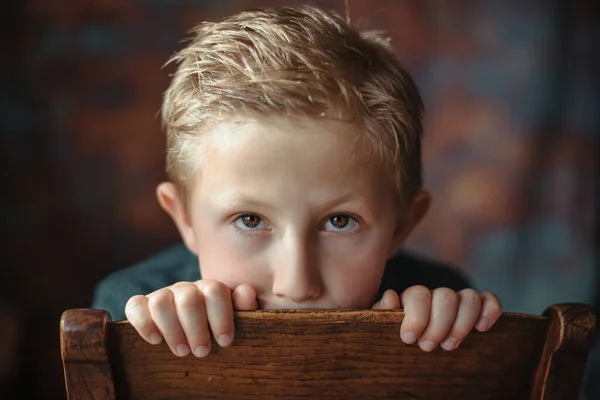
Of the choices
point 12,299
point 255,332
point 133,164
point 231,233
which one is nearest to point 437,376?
point 255,332

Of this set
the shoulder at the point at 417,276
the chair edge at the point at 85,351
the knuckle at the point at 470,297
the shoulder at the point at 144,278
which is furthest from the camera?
the shoulder at the point at 417,276

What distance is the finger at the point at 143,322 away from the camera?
0.66 meters

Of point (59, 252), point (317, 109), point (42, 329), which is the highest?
point (317, 109)

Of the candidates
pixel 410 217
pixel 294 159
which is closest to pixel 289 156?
pixel 294 159

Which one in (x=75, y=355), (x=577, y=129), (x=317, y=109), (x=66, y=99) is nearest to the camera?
(x=75, y=355)

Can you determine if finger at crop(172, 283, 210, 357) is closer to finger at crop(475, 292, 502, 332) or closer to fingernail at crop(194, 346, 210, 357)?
fingernail at crop(194, 346, 210, 357)

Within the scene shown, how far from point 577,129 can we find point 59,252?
4.76 ft

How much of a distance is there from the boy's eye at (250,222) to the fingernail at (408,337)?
Result: 0.87 feet

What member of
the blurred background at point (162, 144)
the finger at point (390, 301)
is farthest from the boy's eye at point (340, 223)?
the blurred background at point (162, 144)

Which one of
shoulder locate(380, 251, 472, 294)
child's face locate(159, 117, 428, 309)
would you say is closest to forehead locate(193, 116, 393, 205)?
child's face locate(159, 117, 428, 309)

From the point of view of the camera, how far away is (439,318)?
28.3 inches

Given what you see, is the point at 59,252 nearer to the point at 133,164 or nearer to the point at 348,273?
the point at 133,164

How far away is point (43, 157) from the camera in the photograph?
1.76 meters

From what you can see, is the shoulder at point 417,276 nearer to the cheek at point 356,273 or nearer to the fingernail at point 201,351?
the cheek at point 356,273
